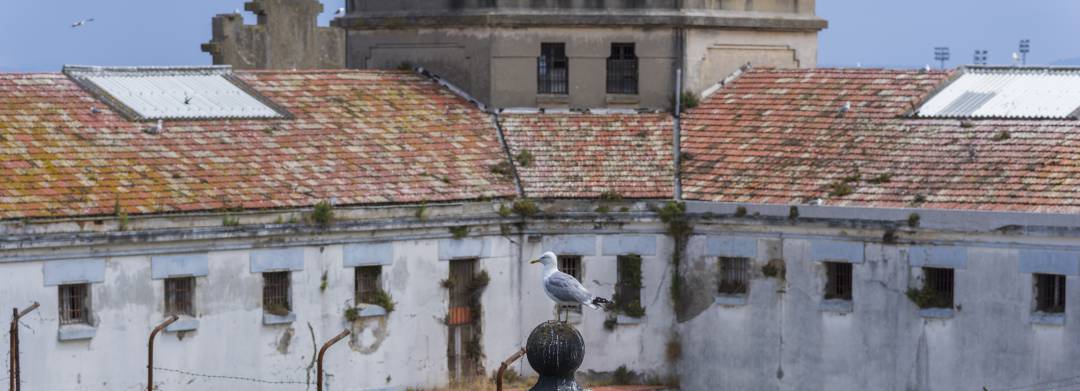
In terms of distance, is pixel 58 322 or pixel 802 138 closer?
pixel 58 322

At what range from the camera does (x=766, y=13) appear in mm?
Result: 35094

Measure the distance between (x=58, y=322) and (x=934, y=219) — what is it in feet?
41.7

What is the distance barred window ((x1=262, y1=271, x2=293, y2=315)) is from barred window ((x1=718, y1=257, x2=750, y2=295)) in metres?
7.08

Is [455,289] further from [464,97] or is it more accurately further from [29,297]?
[29,297]

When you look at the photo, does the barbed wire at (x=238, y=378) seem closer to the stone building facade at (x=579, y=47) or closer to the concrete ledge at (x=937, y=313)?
the stone building facade at (x=579, y=47)

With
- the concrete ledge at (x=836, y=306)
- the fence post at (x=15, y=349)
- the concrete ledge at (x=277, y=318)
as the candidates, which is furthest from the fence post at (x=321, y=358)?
the concrete ledge at (x=836, y=306)

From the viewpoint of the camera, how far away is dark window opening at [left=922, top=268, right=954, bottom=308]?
28.6m

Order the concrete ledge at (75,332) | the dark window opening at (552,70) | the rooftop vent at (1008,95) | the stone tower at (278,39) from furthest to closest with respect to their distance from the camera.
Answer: the stone tower at (278,39) → the dark window opening at (552,70) → the rooftop vent at (1008,95) → the concrete ledge at (75,332)

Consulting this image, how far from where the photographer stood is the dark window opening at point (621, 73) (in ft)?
112

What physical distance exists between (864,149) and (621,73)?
5.45 meters

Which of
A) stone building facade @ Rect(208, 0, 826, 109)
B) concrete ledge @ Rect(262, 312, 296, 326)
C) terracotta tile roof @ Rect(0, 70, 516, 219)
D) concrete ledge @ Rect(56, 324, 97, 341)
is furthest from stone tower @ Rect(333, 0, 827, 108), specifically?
concrete ledge @ Rect(56, 324, 97, 341)

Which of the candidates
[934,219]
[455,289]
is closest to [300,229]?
[455,289]

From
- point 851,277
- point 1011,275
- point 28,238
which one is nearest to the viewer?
point 28,238

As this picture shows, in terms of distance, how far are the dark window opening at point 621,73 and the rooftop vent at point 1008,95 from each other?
542 cm
